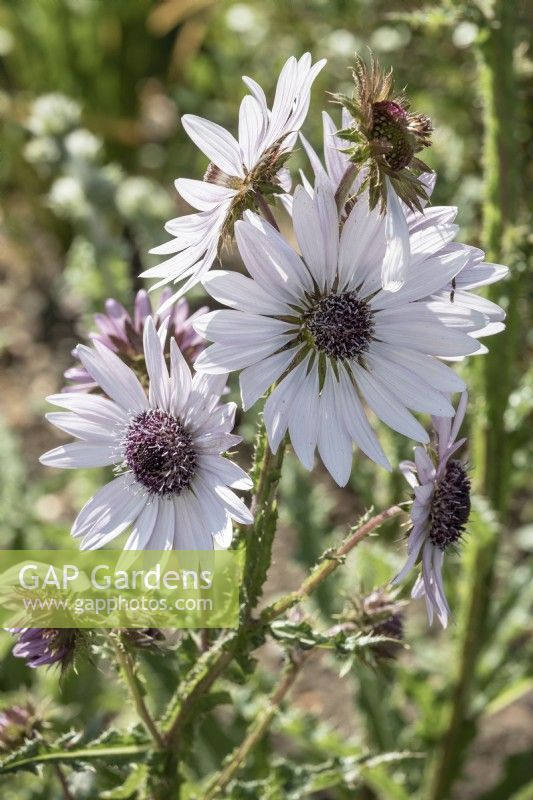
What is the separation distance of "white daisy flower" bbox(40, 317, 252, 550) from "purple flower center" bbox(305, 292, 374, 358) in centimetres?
11

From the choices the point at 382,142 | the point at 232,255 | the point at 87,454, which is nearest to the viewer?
the point at 382,142

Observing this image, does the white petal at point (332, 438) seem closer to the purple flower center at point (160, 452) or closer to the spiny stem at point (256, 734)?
the purple flower center at point (160, 452)

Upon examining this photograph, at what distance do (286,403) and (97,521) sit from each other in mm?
219

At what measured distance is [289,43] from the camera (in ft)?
9.32

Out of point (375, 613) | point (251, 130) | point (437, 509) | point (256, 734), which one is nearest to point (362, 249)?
point (251, 130)

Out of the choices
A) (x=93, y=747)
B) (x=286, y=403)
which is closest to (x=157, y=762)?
(x=93, y=747)

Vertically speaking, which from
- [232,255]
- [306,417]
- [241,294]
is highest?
[232,255]

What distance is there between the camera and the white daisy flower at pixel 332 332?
32.5 inches

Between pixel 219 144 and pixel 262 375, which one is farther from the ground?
pixel 219 144

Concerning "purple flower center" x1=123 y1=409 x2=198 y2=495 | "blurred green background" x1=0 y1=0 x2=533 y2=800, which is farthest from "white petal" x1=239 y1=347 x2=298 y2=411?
"blurred green background" x1=0 y1=0 x2=533 y2=800

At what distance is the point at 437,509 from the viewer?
0.90 m

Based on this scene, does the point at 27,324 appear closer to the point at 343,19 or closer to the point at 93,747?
the point at 343,19

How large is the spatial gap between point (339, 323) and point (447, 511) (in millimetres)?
208

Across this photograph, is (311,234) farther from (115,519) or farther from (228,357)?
(115,519)
